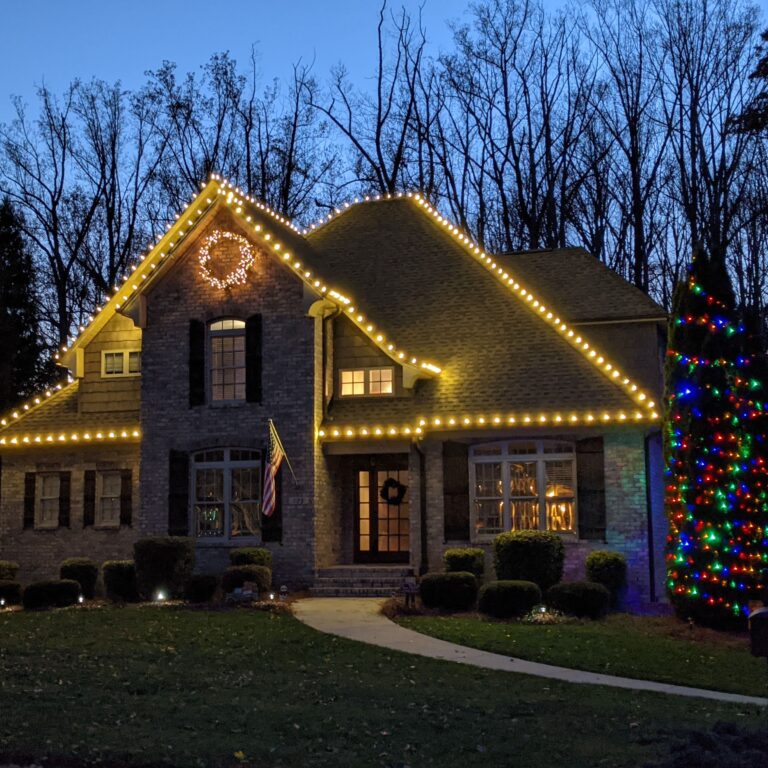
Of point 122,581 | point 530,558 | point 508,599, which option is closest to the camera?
point 508,599

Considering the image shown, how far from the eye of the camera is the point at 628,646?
13734 millimetres

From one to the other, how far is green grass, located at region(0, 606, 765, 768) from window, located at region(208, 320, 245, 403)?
7.89 meters

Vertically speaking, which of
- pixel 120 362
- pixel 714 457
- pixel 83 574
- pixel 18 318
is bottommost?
pixel 83 574

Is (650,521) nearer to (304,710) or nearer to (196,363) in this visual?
(196,363)

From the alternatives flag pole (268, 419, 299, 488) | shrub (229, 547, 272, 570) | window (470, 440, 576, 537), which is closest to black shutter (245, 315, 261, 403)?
flag pole (268, 419, 299, 488)

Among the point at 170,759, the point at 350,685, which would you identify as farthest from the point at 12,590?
the point at 170,759

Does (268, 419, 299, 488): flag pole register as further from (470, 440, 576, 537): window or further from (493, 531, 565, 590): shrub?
(493, 531, 565, 590): shrub

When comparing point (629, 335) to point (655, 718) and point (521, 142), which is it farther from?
point (521, 142)

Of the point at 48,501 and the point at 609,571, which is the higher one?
the point at 48,501

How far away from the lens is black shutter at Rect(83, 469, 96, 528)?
22.1 meters

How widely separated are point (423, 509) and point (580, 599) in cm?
437

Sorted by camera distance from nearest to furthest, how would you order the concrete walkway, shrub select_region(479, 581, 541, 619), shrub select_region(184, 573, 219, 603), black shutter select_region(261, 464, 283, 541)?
1. the concrete walkway
2. shrub select_region(479, 581, 541, 619)
3. shrub select_region(184, 573, 219, 603)
4. black shutter select_region(261, 464, 283, 541)

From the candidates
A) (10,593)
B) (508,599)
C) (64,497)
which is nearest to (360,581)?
(508,599)

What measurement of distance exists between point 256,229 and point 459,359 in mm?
4621
